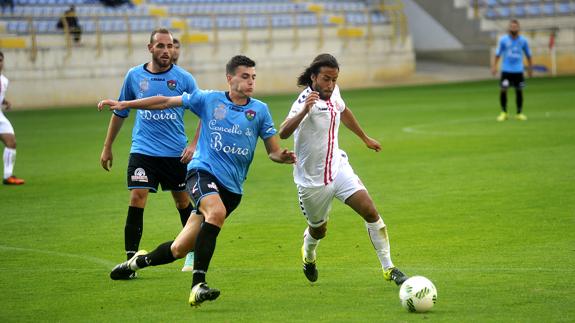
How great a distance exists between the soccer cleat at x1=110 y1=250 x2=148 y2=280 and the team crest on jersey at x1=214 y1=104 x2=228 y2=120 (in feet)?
5.24

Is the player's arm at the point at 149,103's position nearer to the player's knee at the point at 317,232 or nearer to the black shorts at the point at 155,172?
the black shorts at the point at 155,172

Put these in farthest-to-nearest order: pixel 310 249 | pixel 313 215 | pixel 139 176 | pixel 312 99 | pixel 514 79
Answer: pixel 514 79, pixel 139 176, pixel 310 249, pixel 313 215, pixel 312 99

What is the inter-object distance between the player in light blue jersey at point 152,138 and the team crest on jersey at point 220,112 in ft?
4.79

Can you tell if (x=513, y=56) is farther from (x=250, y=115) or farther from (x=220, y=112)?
(x=220, y=112)

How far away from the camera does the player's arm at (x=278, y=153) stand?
802cm

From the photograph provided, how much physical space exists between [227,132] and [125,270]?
1.79m

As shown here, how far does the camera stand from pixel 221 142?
8.34 m

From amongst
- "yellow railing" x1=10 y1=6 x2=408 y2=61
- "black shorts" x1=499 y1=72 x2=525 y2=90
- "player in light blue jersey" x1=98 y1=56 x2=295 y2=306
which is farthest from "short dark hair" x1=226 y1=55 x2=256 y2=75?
"yellow railing" x1=10 y1=6 x2=408 y2=61

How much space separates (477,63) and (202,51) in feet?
45.9

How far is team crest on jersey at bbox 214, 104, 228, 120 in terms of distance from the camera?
27.2 feet

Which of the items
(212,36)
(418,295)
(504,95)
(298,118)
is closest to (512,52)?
(504,95)

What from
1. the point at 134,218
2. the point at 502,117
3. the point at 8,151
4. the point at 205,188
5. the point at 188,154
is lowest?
the point at 502,117

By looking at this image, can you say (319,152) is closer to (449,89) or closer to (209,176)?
(209,176)

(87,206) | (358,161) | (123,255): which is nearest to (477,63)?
(358,161)
